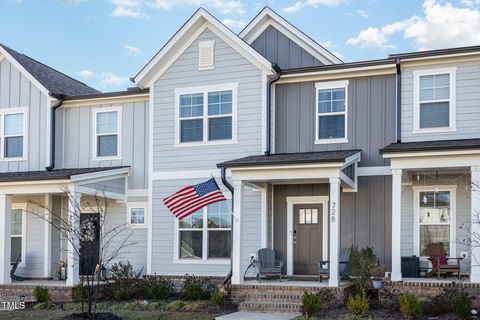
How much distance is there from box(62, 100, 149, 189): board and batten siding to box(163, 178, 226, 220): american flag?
3.23 m

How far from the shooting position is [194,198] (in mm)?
16203

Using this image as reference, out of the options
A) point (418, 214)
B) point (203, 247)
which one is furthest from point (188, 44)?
point (418, 214)

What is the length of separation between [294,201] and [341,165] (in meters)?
2.91

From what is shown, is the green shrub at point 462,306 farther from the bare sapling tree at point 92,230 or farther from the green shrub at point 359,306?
the bare sapling tree at point 92,230

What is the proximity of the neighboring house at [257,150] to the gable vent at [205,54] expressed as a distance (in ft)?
0.11

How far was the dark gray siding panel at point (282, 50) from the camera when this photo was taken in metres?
18.9

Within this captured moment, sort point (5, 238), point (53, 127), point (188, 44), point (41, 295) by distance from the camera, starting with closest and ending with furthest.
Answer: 1. point (41, 295)
2. point (5, 238)
3. point (188, 44)
4. point (53, 127)

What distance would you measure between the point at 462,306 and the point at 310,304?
301cm

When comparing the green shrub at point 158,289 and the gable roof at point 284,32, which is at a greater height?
the gable roof at point 284,32

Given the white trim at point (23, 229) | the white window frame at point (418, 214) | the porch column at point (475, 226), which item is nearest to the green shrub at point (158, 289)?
the white trim at point (23, 229)

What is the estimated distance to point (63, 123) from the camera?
809 inches

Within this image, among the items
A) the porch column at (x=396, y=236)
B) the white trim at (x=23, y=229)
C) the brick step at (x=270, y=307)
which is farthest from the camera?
the white trim at (x=23, y=229)

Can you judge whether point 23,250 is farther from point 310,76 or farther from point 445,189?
point 445,189

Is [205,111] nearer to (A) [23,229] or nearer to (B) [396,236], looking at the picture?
(B) [396,236]
